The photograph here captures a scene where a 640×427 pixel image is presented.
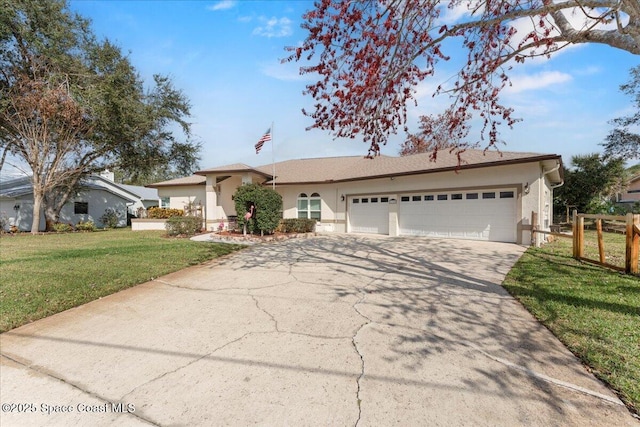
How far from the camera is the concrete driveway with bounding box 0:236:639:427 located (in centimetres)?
230

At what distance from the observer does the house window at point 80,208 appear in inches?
981

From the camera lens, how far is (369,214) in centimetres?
1609

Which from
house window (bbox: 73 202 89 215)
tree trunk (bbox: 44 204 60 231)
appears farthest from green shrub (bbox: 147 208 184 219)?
house window (bbox: 73 202 89 215)

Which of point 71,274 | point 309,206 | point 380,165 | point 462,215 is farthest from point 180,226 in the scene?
point 462,215

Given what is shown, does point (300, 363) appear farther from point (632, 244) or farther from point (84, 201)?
point (84, 201)

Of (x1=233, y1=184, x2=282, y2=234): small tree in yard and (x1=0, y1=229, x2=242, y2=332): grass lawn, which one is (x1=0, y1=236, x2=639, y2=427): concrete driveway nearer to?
(x1=0, y1=229, x2=242, y2=332): grass lawn

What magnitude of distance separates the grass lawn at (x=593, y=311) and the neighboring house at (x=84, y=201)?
2657 centimetres

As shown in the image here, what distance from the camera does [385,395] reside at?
2.48m

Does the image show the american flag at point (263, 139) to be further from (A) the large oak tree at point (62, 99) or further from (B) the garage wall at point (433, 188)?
(A) the large oak tree at point (62, 99)

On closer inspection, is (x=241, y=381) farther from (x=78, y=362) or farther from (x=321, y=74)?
(x=321, y=74)

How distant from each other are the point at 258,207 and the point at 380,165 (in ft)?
26.1

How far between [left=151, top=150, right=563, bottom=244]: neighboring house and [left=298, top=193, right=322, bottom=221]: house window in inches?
2.5

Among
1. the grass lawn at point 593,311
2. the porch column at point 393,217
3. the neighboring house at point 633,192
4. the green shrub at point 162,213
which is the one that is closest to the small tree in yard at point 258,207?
the porch column at point 393,217

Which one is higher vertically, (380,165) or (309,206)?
(380,165)
